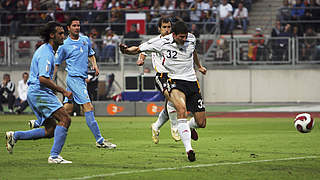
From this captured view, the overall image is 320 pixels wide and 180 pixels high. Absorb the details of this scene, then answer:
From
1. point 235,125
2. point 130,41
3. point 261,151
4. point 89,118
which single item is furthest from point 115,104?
point 261,151

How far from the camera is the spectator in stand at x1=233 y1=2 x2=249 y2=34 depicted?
31.6 meters

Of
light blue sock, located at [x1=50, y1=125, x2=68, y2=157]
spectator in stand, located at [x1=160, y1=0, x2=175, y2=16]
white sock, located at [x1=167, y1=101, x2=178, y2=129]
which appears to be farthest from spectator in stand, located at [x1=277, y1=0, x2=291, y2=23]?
light blue sock, located at [x1=50, y1=125, x2=68, y2=157]

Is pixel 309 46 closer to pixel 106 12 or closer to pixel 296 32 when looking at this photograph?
pixel 296 32

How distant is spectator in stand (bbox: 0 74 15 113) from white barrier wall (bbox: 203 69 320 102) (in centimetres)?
887

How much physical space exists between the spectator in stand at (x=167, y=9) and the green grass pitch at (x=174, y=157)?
590 inches

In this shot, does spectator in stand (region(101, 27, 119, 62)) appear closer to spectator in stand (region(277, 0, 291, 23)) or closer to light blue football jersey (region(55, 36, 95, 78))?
spectator in stand (region(277, 0, 291, 23))

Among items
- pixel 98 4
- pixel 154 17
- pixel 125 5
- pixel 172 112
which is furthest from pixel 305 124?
pixel 98 4

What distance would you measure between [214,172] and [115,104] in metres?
15.7

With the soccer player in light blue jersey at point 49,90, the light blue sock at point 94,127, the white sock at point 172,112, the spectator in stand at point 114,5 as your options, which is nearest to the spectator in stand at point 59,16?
the spectator in stand at point 114,5

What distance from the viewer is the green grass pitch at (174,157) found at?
8.84 m

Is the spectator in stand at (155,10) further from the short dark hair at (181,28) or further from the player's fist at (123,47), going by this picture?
the short dark hair at (181,28)

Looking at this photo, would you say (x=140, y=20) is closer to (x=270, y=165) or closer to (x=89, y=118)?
(x=89, y=118)

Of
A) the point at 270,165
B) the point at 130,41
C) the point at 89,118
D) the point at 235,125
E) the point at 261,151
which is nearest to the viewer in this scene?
the point at 270,165

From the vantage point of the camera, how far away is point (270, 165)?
382 inches
